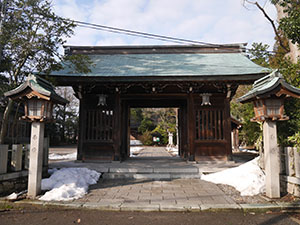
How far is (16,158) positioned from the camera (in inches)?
A: 226

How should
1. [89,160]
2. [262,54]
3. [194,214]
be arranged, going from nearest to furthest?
[194,214]
[262,54]
[89,160]

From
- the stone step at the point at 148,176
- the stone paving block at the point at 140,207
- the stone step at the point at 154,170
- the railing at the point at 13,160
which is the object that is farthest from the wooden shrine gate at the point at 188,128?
the stone paving block at the point at 140,207

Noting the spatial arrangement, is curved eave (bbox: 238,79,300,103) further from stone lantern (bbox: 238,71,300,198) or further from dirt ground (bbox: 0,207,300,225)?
dirt ground (bbox: 0,207,300,225)

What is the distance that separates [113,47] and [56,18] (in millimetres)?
5841

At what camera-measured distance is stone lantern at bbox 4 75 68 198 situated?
5258mm

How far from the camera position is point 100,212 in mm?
4520

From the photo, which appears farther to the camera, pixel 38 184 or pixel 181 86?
pixel 181 86

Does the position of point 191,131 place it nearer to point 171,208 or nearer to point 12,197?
point 171,208

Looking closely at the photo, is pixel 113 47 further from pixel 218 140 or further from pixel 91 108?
pixel 218 140

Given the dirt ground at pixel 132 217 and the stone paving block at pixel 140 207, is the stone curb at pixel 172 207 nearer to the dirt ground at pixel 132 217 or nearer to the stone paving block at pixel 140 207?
the stone paving block at pixel 140 207

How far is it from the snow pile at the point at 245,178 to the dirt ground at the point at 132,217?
119 centimetres

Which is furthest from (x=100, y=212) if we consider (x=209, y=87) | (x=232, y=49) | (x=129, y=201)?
(x=232, y=49)

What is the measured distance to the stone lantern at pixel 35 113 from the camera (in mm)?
5258

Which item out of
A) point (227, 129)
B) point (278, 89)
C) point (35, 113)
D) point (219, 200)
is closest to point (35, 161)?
point (35, 113)
